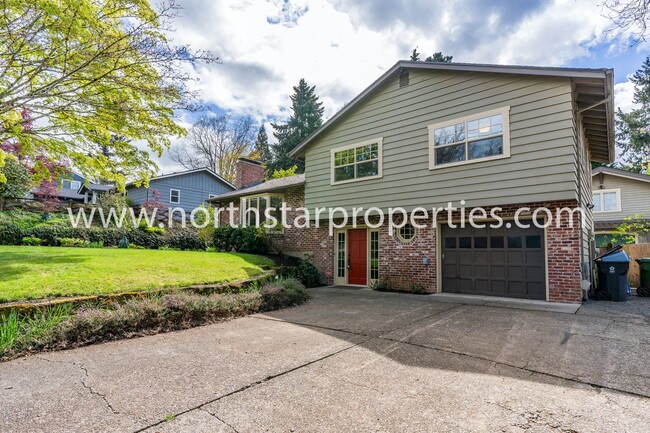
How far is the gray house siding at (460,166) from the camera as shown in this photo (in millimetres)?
7223

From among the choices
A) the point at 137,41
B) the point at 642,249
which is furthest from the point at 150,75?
the point at 642,249

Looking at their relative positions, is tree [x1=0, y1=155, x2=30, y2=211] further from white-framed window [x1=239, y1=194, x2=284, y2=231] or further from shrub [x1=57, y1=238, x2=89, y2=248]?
white-framed window [x1=239, y1=194, x2=284, y2=231]

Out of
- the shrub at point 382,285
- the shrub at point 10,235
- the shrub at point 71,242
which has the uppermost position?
the shrub at point 10,235

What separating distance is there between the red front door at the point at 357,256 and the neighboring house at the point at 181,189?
15314 mm

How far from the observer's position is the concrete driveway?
2562 millimetres

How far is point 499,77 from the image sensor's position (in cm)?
808

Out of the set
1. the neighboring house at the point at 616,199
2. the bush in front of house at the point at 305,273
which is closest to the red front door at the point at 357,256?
the bush in front of house at the point at 305,273

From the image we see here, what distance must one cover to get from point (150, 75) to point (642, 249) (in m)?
15.4

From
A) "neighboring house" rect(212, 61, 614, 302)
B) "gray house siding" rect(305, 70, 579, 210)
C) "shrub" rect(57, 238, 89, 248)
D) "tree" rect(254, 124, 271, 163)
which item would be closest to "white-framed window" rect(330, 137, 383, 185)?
"neighboring house" rect(212, 61, 614, 302)

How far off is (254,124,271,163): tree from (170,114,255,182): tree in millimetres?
2553

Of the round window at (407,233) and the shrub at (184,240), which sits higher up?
the round window at (407,233)

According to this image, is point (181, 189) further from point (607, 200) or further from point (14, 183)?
point (607, 200)

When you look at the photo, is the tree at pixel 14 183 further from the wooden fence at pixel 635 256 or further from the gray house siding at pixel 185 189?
the wooden fence at pixel 635 256

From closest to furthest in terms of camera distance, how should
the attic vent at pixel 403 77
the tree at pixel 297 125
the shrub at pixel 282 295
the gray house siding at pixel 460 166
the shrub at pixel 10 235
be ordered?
the gray house siding at pixel 460 166
the shrub at pixel 282 295
the attic vent at pixel 403 77
the shrub at pixel 10 235
the tree at pixel 297 125
